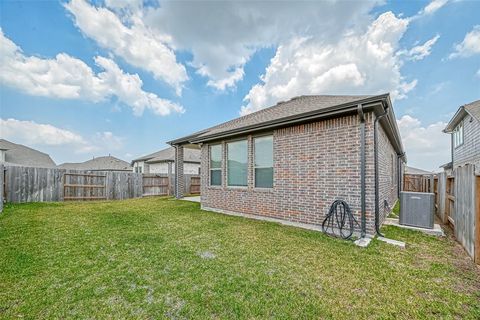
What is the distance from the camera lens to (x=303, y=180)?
5574 mm

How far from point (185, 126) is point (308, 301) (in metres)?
18.9

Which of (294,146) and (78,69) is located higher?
(78,69)

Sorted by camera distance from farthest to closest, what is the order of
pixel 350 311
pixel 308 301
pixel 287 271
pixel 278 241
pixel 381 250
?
pixel 278 241, pixel 381 250, pixel 287 271, pixel 308 301, pixel 350 311

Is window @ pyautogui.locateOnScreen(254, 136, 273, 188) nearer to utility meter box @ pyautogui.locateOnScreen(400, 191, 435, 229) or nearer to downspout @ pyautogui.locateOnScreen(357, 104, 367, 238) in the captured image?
downspout @ pyautogui.locateOnScreen(357, 104, 367, 238)

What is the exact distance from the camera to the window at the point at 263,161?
644 centimetres

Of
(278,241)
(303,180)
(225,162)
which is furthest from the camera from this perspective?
(225,162)

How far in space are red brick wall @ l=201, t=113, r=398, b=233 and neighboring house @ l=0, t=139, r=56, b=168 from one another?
2542 centimetres

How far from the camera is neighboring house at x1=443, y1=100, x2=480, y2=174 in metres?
10.3

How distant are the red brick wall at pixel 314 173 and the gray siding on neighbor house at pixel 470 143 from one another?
9.04 m

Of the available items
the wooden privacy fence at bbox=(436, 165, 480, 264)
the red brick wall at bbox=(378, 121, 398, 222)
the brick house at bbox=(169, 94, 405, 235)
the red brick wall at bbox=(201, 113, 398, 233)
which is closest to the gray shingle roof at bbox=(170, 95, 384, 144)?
the brick house at bbox=(169, 94, 405, 235)

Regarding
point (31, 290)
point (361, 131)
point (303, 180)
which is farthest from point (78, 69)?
Result: point (361, 131)

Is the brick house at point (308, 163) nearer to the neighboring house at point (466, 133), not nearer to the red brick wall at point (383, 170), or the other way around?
the red brick wall at point (383, 170)

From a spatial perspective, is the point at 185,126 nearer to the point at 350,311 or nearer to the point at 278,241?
the point at 278,241

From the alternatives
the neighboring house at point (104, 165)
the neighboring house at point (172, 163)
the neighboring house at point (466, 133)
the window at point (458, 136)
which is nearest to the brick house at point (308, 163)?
the neighboring house at point (466, 133)
